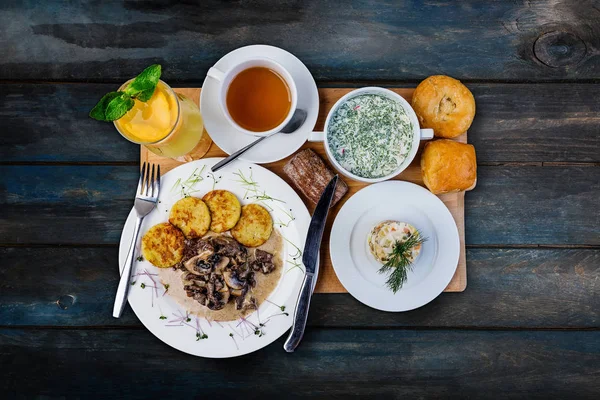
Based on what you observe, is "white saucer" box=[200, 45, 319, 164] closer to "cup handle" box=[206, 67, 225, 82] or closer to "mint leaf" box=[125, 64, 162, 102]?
"cup handle" box=[206, 67, 225, 82]

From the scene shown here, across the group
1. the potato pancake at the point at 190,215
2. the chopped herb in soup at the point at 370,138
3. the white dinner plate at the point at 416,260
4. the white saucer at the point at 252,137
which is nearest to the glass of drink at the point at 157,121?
the white saucer at the point at 252,137

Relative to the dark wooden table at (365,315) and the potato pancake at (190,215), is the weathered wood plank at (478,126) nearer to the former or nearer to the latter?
the dark wooden table at (365,315)

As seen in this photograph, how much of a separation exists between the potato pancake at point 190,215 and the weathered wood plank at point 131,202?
262mm

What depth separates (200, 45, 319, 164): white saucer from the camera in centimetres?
167

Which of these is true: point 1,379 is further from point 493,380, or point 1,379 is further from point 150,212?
point 493,380

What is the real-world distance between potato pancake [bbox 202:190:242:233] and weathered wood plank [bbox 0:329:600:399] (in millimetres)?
527

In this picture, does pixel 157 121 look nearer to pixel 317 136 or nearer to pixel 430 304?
pixel 317 136

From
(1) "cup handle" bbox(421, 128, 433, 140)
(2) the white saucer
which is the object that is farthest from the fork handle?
(1) "cup handle" bbox(421, 128, 433, 140)

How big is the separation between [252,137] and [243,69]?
0.23 metres

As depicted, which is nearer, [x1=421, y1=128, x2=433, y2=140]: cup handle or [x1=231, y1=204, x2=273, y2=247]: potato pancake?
[x1=421, y1=128, x2=433, y2=140]: cup handle

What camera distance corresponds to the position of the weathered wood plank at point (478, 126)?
73.5 inches

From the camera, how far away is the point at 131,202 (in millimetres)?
1859

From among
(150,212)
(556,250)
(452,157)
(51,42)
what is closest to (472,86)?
(452,157)

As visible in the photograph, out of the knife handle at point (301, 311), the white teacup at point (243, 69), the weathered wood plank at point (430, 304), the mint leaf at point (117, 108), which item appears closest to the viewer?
the mint leaf at point (117, 108)
